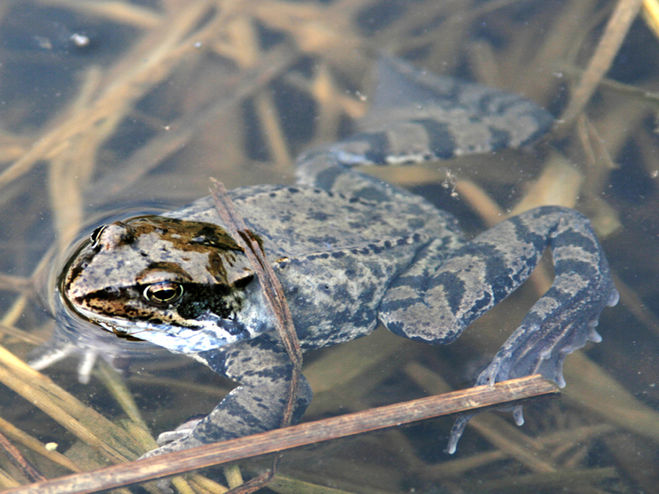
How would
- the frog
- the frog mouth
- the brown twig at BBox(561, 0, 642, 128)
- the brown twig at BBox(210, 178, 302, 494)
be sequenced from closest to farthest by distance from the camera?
the frog < the frog mouth < the brown twig at BBox(210, 178, 302, 494) < the brown twig at BBox(561, 0, 642, 128)

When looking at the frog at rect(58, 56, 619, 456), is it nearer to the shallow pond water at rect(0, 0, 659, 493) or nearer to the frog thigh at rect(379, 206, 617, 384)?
the frog thigh at rect(379, 206, 617, 384)

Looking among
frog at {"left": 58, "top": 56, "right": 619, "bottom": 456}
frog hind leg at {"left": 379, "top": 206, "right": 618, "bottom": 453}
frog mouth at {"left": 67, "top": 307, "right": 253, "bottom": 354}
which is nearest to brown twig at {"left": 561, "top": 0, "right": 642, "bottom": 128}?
frog at {"left": 58, "top": 56, "right": 619, "bottom": 456}

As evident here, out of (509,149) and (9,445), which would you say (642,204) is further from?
(9,445)

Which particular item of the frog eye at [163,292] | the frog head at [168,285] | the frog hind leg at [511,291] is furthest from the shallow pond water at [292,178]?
the frog eye at [163,292]

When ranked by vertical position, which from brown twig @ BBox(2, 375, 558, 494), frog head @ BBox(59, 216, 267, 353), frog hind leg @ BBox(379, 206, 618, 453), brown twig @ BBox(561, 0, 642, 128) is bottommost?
brown twig @ BBox(2, 375, 558, 494)

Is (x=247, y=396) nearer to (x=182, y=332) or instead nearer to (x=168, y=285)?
(x=182, y=332)

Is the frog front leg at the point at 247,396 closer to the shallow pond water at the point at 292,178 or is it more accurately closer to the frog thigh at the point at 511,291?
the shallow pond water at the point at 292,178
